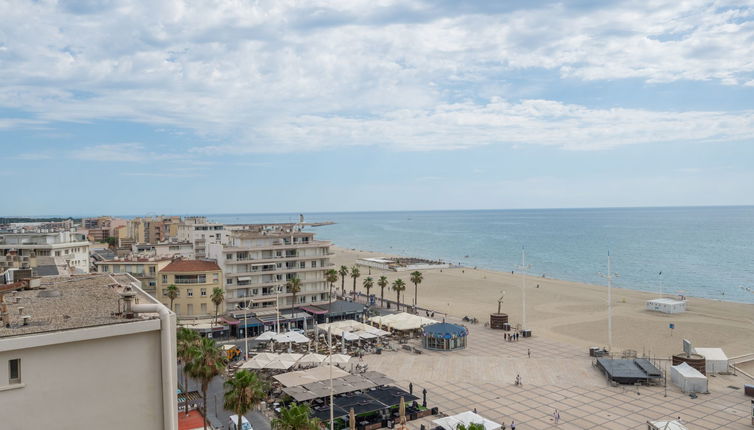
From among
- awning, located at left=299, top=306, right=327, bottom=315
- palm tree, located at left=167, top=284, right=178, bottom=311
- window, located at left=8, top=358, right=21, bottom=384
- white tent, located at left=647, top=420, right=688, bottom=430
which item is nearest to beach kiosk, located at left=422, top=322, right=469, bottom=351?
awning, located at left=299, top=306, right=327, bottom=315

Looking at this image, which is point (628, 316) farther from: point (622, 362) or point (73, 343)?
point (73, 343)

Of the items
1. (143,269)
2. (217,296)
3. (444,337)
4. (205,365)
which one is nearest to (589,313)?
(444,337)

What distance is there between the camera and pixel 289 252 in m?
68.4

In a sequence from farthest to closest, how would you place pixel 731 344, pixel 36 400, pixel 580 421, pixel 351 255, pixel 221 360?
1. pixel 351 255
2. pixel 731 344
3. pixel 580 421
4. pixel 221 360
5. pixel 36 400

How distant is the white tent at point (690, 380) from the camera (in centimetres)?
3959

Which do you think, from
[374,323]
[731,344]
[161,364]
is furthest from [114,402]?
[731,344]

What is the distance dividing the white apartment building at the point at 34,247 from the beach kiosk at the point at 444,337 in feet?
141

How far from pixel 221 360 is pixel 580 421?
906 inches

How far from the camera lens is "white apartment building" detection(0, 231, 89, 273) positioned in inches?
2516

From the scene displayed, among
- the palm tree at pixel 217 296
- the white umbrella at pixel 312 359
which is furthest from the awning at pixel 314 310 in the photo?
the white umbrella at pixel 312 359

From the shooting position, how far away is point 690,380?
39.7 meters

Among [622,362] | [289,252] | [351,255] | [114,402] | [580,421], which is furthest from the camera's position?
[351,255]

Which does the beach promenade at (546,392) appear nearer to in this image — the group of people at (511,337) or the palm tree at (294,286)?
the group of people at (511,337)

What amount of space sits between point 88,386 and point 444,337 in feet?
132
